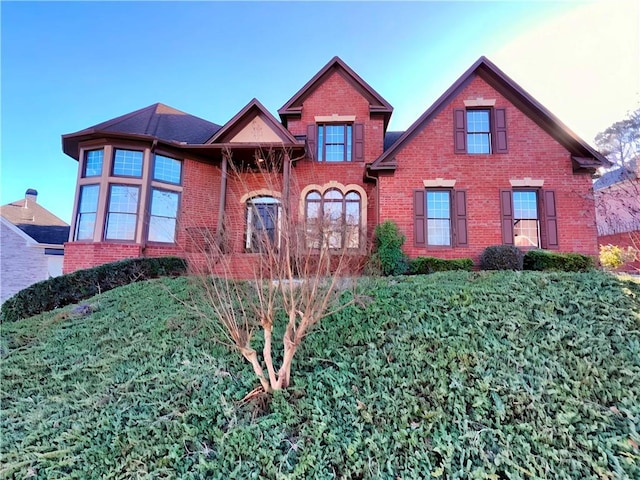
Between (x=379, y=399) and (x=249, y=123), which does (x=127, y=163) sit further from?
(x=379, y=399)

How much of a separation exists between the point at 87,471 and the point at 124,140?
437 inches

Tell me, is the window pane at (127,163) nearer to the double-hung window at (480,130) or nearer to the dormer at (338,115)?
the dormer at (338,115)

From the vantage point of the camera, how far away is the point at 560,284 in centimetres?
576

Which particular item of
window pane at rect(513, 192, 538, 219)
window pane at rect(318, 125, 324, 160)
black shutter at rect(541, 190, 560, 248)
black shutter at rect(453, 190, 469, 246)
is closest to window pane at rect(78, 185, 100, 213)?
window pane at rect(318, 125, 324, 160)

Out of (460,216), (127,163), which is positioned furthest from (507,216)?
(127,163)

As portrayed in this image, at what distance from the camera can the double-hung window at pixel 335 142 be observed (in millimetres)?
13258

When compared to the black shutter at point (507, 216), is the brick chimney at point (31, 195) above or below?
above

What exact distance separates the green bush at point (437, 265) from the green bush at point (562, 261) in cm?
195

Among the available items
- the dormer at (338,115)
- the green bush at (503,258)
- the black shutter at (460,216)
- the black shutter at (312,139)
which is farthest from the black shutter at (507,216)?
the black shutter at (312,139)

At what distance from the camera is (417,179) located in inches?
455

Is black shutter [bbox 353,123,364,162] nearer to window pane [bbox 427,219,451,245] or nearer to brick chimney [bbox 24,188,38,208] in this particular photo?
window pane [bbox 427,219,451,245]

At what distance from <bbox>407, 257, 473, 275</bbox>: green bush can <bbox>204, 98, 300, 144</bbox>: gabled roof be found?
6.14m

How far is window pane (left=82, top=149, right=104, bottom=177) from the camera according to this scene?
12000 mm

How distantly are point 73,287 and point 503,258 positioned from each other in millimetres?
12307
